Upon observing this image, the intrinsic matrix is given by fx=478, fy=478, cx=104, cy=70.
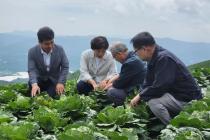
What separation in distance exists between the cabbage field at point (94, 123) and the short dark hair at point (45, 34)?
1.18 meters

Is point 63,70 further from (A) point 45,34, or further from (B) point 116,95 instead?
(B) point 116,95

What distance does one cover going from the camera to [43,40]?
9.13 meters

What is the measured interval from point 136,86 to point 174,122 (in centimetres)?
331

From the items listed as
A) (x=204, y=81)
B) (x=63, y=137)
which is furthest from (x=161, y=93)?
(x=204, y=81)

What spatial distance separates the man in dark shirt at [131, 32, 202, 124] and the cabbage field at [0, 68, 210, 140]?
0.23 meters

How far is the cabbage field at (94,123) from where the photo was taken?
4848 mm

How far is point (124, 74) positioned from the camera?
873cm

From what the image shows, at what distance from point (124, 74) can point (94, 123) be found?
Result: 249 centimetres

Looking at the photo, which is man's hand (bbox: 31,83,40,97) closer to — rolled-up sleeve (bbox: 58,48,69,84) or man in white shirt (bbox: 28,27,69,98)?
man in white shirt (bbox: 28,27,69,98)

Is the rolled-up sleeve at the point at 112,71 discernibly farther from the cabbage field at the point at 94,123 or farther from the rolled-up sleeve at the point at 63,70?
the cabbage field at the point at 94,123

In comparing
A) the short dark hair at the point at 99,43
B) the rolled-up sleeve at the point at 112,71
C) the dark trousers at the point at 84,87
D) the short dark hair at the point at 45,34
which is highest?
the short dark hair at the point at 45,34

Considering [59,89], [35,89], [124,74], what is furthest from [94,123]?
[59,89]

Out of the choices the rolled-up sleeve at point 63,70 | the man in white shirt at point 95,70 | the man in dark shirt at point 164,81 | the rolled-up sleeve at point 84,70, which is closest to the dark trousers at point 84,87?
the man in white shirt at point 95,70

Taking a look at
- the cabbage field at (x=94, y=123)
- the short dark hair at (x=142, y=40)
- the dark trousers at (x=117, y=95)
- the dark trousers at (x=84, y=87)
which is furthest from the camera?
the dark trousers at (x=84, y=87)
